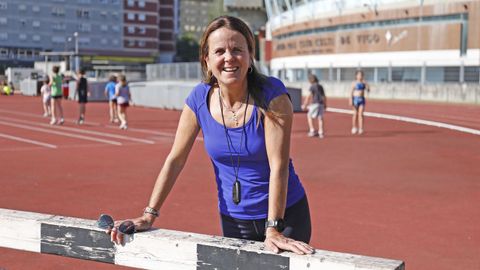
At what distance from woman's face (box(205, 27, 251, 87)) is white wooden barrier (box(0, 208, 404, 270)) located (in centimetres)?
71

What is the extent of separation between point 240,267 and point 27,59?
96.1m

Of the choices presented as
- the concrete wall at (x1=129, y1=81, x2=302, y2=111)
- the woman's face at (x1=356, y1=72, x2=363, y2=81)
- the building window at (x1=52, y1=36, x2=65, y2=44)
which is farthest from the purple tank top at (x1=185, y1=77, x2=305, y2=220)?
the building window at (x1=52, y1=36, x2=65, y2=44)

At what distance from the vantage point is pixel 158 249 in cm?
267

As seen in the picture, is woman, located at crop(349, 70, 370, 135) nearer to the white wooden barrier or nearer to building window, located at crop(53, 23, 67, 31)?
the white wooden barrier

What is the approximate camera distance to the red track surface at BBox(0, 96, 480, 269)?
6.39m

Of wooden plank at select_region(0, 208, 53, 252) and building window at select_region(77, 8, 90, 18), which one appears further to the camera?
building window at select_region(77, 8, 90, 18)

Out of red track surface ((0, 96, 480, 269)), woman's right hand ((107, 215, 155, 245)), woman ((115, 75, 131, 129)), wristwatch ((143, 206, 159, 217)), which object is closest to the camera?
woman's right hand ((107, 215, 155, 245))

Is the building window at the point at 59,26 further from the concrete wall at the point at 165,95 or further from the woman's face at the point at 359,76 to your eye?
the woman's face at the point at 359,76

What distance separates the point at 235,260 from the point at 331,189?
7233 millimetres

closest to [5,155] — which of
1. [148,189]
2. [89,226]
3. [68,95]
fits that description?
[148,189]

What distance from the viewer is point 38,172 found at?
35.7 feet

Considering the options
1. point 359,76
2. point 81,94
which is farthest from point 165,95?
point 359,76

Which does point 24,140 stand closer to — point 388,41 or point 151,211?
point 151,211

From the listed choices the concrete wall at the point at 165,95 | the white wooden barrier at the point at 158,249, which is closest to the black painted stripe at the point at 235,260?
the white wooden barrier at the point at 158,249
